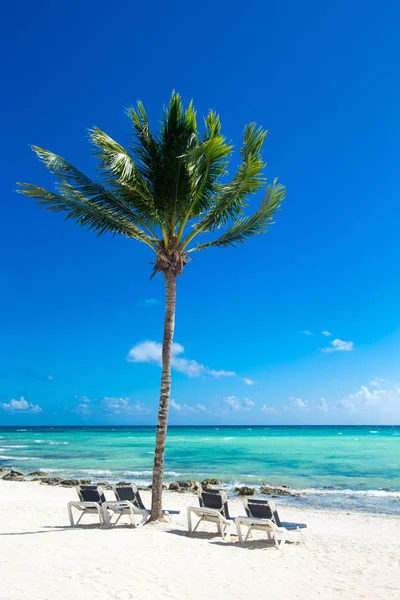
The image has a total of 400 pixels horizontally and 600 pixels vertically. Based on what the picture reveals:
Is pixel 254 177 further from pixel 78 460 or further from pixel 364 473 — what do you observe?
pixel 78 460

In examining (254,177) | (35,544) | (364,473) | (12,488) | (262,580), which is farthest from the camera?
(364,473)

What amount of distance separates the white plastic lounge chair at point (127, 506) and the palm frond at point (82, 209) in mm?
5336

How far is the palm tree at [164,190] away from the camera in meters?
10.1

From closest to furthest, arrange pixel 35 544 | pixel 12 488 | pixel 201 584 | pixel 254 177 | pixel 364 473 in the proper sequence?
pixel 201 584 → pixel 35 544 → pixel 254 177 → pixel 12 488 → pixel 364 473

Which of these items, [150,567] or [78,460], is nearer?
[150,567]

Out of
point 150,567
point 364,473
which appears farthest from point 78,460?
point 150,567

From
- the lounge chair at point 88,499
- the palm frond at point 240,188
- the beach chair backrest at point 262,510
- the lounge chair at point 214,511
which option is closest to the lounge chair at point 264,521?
the beach chair backrest at point 262,510

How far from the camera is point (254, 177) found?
34.9 ft

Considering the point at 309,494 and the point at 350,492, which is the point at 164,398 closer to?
the point at 309,494

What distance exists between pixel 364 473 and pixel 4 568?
24.3 metres

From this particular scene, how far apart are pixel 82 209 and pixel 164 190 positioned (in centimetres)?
182

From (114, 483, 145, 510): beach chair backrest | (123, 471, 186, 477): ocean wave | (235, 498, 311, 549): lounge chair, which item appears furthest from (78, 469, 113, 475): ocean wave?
(235, 498, 311, 549): lounge chair

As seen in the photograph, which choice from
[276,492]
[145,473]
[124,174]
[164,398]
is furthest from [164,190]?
[145,473]

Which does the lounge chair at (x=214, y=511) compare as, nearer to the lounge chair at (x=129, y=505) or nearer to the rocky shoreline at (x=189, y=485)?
the lounge chair at (x=129, y=505)
